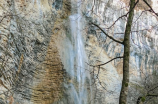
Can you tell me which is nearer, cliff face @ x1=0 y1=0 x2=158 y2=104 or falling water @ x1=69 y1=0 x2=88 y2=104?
cliff face @ x1=0 y1=0 x2=158 y2=104

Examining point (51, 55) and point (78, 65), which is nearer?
point (51, 55)

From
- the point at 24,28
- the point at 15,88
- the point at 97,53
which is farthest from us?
the point at 97,53

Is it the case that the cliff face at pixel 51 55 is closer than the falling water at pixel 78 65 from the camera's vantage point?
Yes

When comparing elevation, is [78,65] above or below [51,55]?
below

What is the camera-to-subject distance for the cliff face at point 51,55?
7.21 m

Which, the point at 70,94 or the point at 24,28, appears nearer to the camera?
the point at 24,28

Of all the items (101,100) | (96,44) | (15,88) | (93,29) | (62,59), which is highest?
(93,29)

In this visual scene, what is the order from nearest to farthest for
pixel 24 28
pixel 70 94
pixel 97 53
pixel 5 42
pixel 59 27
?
pixel 5 42
pixel 24 28
pixel 70 94
pixel 59 27
pixel 97 53

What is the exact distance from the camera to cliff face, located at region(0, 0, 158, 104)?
721cm

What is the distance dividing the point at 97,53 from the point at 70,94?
3013 millimetres

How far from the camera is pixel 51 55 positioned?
9.20m

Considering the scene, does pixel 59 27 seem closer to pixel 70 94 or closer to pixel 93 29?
pixel 93 29

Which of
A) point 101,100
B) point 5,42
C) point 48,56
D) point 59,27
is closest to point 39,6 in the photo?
point 59,27

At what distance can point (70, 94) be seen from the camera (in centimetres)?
898
